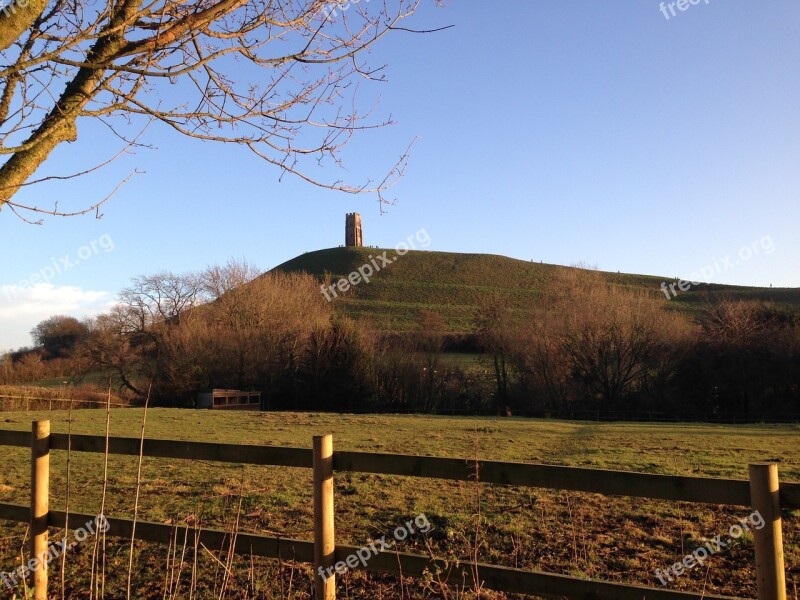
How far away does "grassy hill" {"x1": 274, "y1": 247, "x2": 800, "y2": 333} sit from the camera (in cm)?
7438

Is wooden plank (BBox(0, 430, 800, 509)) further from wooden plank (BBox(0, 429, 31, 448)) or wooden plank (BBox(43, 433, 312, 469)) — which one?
wooden plank (BBox(0, 429, 31, 448))

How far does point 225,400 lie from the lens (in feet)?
115

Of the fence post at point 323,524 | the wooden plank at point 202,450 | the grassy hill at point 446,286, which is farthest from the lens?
the grassy hill at point 446,286

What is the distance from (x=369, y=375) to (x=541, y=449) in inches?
1006

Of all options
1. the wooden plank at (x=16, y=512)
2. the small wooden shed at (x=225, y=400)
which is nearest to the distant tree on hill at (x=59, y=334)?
the small wooden shed at (x=225, y=400)

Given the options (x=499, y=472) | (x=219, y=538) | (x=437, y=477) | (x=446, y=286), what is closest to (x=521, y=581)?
(x=499, y=472)

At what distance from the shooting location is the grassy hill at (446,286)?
7438cm

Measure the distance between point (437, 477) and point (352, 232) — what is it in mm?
122141

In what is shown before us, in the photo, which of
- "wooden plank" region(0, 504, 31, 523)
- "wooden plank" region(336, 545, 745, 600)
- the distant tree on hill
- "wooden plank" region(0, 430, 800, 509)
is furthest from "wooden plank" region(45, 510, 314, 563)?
the distant tree on hill

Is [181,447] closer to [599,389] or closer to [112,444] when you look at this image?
[112,444]

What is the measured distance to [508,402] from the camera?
137 feet

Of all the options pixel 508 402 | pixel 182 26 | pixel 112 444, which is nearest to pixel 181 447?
pixel 112 444
